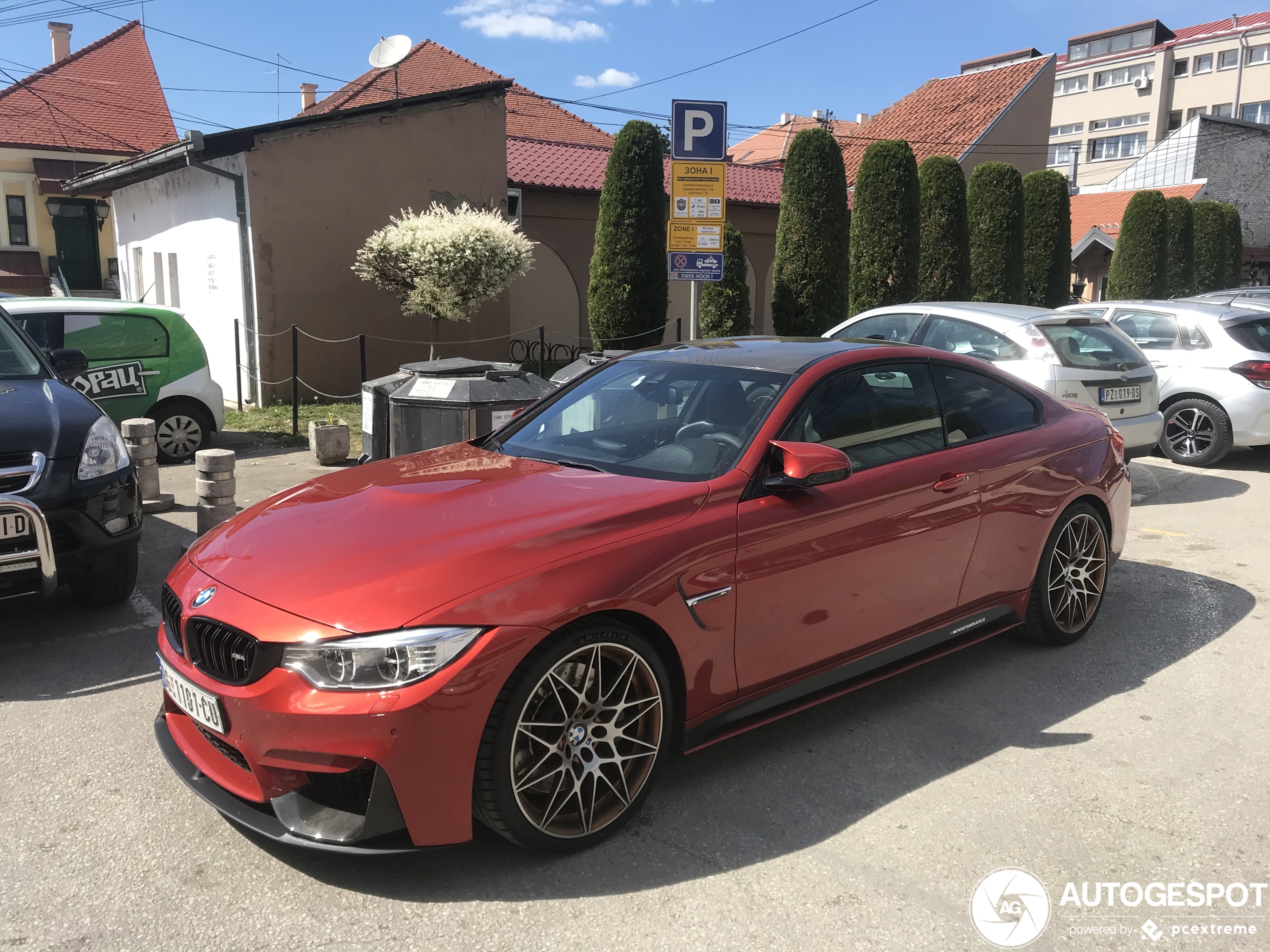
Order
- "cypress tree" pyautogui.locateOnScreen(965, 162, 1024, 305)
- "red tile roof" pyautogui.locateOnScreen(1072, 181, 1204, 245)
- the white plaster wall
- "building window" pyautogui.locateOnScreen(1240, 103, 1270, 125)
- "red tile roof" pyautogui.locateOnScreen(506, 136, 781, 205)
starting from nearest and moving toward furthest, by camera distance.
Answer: the white plaster wall < "cypress tree" pyautogui.locateOnScreen(965, 162, 1024, 305) < "red tile roof" pyautogui.locateOnScreen(506, 136, 781, 205) < "red tile roof" pyautogui.locateOnScreen(1072, 181, 1204, 245) < "building window" pyautogui.locateOnScreen(1240, 103, 1270, 125)

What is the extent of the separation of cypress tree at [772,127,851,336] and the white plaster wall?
8.12 meters

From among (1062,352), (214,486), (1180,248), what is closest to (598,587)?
(214,486)

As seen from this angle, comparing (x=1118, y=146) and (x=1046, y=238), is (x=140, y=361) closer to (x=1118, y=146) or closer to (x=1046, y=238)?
(x=1046, y=238)

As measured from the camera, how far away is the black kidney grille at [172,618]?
3.15 m

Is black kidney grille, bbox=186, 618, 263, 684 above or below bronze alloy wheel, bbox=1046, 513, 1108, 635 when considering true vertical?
above

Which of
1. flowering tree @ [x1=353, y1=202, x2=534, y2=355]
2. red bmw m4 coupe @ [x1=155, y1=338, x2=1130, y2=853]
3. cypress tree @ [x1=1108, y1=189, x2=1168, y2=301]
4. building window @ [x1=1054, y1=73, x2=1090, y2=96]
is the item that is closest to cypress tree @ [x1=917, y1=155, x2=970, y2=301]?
flowering tree @ [x1=353, y1=202, x2=534, y2=355]

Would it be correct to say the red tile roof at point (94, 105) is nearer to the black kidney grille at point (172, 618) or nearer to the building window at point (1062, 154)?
the black kidney grille at point (172, 618)

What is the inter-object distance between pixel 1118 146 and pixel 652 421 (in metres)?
66.8

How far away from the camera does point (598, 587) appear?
2930mm

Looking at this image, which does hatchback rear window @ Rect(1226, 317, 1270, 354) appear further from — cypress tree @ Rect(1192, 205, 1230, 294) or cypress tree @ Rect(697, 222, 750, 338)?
cypress tree @ Rect(1192, 205, 1230, 294)

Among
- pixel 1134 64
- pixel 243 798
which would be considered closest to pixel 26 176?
pixel 243 798

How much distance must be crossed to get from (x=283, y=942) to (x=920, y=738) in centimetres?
239

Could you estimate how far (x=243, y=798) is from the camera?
2889mm

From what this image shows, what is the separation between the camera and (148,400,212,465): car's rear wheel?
394 inches
